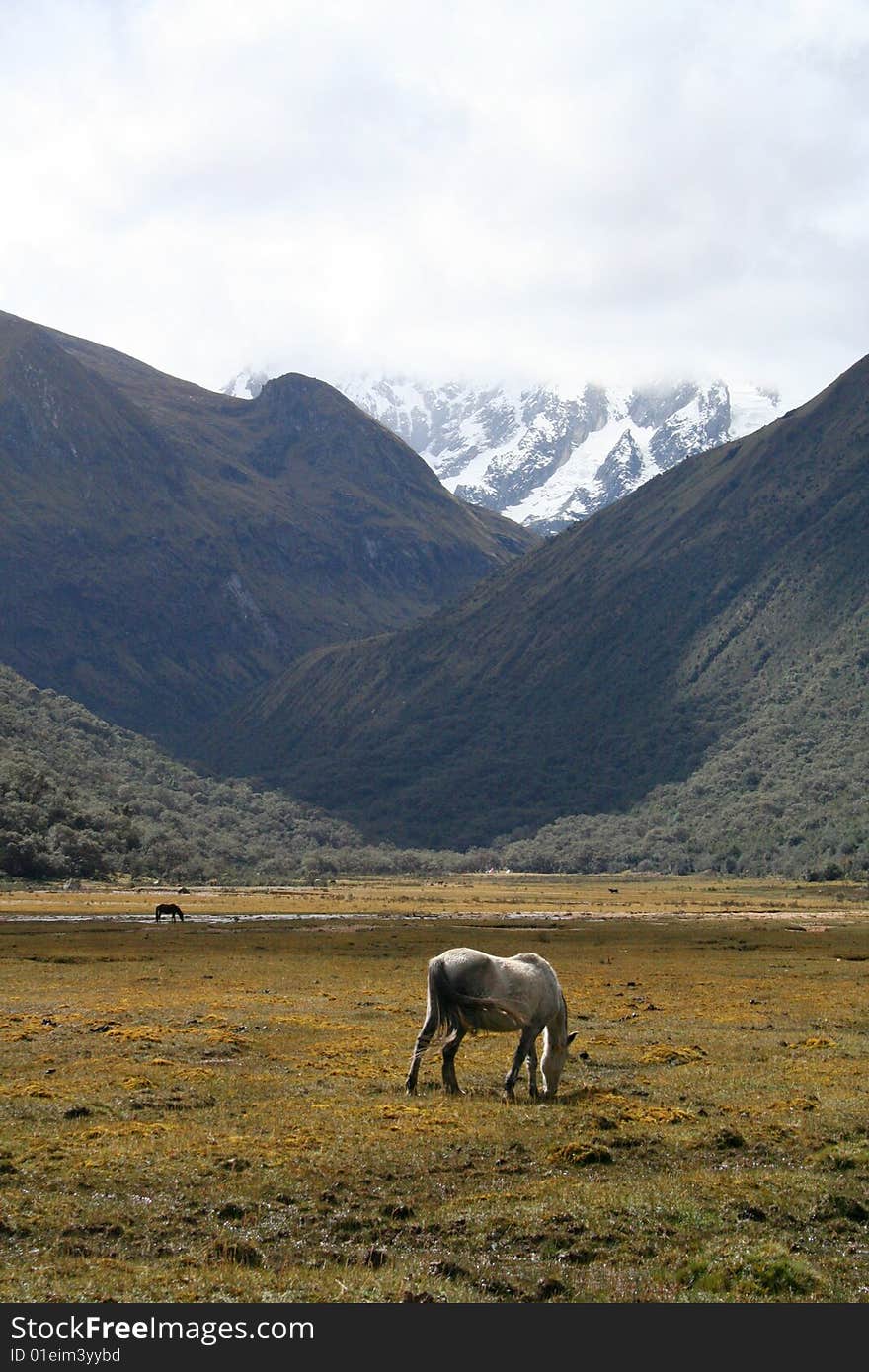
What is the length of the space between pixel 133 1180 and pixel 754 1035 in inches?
915

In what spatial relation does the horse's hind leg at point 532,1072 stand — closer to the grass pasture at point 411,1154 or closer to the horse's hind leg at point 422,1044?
the grass pasture at point 411,1154

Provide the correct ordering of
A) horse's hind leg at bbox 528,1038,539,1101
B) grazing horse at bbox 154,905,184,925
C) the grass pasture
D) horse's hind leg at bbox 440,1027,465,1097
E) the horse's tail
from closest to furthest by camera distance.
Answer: the grass pasture < the horse's tail < horse's hind leg at bbox 440,1027,465,1097 < horse's hind leg at bbox 528,1038,539,1101 < grazing horse at bbox 154,905,184,925

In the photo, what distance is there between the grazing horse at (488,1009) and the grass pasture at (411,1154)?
2.37 ft

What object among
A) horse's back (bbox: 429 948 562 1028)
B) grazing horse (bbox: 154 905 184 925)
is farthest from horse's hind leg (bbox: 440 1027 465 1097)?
grazing horse (bbox: 154 905 184 925)

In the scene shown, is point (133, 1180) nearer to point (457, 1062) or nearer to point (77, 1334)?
point (77, 1334)

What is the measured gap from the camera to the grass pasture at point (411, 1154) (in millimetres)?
16047

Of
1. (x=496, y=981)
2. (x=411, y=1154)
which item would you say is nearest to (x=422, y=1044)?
(x=496, y=981)

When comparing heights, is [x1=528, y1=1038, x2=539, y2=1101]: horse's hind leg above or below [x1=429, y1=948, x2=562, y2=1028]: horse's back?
below

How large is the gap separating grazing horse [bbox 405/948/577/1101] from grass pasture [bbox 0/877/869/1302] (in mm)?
723

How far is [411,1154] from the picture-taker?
70.8 feet

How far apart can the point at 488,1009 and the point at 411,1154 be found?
588 cm

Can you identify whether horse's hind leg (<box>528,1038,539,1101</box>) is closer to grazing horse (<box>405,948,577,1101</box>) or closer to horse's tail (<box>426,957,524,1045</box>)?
grazing horse (<box>405,948,577,1101</box>)

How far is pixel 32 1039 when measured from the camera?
34844 millimetres

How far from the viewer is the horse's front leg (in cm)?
2706
